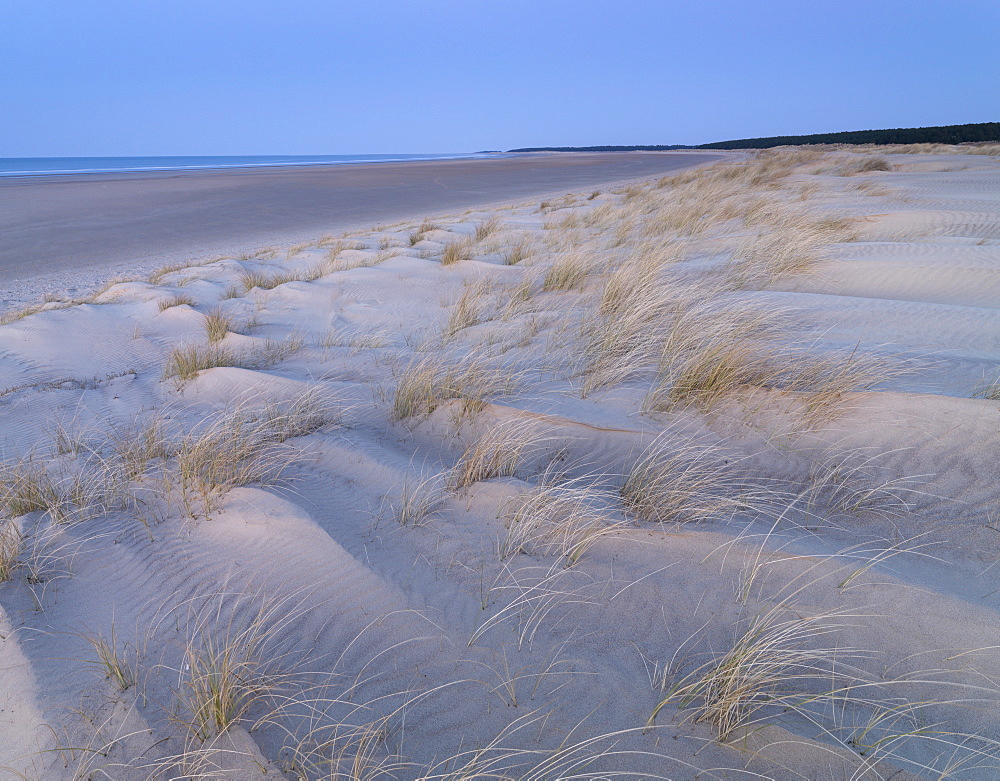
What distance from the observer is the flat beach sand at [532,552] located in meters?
1.35

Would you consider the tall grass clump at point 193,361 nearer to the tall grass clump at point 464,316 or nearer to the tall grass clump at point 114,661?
the tall grass clump at point 464,316

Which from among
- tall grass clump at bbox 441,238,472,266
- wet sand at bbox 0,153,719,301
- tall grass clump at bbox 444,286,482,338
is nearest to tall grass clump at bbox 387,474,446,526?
tall grass clump at bbox 444,286,482,338

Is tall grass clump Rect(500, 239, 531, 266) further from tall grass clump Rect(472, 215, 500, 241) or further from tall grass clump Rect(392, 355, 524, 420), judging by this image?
tall grass clump Rect(392, 355, 524, 420)

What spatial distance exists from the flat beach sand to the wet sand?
25.9 feet

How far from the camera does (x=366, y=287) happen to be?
675 cm

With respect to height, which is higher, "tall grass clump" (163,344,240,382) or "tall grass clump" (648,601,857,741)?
"tall grass clump" (163,344,240,382)

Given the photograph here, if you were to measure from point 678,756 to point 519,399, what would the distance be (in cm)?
215

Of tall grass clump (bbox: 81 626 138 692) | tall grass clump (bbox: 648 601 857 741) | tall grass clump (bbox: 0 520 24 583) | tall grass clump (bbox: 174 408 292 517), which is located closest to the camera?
tall grass clump (bbox: 648 601 857 741)

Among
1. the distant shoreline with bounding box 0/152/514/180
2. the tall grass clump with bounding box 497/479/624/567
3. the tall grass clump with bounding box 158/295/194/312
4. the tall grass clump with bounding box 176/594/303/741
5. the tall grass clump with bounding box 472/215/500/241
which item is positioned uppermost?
the distant shoreline with bounding box 0/152/514/180

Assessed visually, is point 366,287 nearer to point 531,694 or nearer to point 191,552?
point 191,552

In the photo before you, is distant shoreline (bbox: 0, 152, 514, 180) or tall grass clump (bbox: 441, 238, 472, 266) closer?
tall grass clump (bbox: 441, 238, 472, 266)

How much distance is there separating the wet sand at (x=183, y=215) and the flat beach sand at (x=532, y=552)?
7.88 meters

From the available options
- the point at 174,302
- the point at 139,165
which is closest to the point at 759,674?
the point at 174,302

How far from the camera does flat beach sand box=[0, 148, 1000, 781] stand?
53.2 inches
